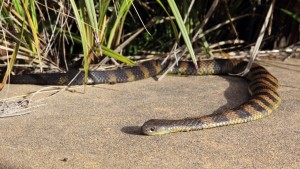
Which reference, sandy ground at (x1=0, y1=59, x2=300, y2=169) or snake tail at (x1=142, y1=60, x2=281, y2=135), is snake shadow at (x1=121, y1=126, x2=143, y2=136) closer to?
sandy ground at (x1=0, y1=59, x2=300, y2=169)

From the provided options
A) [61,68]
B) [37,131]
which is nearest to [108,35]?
[61,68]

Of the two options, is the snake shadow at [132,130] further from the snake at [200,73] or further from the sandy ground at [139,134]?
the snake at [200,73]

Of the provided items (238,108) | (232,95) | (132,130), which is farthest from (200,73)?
(132,130)

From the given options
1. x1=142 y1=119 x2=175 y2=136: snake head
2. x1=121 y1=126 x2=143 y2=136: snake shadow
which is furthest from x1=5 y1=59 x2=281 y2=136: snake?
x1=121 y1=126 x2=143 y2=136: snake shadow

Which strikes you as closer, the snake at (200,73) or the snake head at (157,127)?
the snake head at (157,127)

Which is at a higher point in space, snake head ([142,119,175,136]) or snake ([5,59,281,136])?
snake ([5,59,281,136])

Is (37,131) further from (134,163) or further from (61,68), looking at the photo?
(61,68)

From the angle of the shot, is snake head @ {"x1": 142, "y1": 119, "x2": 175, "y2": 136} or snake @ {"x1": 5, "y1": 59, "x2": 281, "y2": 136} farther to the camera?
snake @ {"x1": 5, "y1": 59, "x2": 281, "y2": 136}

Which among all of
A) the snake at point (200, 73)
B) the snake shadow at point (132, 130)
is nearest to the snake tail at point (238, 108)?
the snake at point (200, 73)
